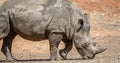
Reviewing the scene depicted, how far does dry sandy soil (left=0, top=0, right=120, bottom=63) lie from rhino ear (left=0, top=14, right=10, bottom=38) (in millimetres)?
1026

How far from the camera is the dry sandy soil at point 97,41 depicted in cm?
2011

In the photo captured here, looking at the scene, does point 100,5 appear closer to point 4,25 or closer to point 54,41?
point 54,41

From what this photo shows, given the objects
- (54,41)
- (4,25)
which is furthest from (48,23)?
(4,25)

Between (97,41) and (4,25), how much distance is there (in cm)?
1272

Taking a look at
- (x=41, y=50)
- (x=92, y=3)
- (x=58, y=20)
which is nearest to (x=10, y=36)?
(x=58, y=20)

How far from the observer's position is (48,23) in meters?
17.8

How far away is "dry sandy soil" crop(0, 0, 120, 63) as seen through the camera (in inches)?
792

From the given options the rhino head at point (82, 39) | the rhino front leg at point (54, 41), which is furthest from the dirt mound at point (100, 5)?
the rhino front leg at point (54, 41)

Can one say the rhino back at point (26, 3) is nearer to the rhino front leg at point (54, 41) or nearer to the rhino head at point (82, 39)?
the rhino head at point (82, 39)

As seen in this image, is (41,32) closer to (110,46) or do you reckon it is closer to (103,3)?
(110,46)

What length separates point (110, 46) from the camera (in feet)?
88.4

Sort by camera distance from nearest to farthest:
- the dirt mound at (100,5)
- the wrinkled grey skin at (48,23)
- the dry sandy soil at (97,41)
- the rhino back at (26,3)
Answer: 1. the wrinkled grey skin at (48,23)
2. the rhino back at (26,3)
3. the dry sandy soil at (97,41)
4. the dirt mound at (100,5)

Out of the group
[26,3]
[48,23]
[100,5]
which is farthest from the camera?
[100,5]

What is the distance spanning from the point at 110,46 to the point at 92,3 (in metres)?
19.5
